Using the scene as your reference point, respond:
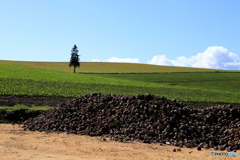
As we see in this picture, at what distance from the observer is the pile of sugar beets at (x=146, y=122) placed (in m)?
13.1

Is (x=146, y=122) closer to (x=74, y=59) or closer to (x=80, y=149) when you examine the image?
(x=80, y=149)

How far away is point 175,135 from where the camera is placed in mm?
13359

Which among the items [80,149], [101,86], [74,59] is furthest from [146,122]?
[74,59]

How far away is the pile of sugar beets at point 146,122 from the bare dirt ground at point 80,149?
0.93 metres

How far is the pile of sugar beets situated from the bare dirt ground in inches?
36.6

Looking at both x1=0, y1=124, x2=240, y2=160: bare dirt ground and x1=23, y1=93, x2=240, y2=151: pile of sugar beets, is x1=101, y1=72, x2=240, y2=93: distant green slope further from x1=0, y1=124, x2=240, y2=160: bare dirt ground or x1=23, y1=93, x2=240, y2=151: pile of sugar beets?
x1=0, y1=124, x2=240, y2=160: bare dirt ground

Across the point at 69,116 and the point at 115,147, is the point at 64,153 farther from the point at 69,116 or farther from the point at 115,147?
the point at 69,116

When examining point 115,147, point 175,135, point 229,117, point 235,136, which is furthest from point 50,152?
point 229,117

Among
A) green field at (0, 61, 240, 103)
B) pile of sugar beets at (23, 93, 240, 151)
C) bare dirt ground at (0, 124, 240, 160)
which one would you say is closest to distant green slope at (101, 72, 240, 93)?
green field at (0, 61, 240, 103)

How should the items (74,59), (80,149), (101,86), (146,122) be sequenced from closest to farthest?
(80,149), (146,122), (101,86), (74,59)

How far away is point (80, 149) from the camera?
1079 centimetres

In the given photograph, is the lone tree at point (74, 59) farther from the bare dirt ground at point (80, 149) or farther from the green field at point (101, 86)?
the bare dirt ground at point (80, 149)

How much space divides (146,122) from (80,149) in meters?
4.40

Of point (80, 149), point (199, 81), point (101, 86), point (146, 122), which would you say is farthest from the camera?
point (199, 81)
